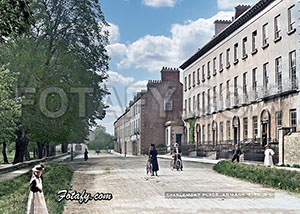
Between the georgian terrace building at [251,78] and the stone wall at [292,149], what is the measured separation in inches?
66.4

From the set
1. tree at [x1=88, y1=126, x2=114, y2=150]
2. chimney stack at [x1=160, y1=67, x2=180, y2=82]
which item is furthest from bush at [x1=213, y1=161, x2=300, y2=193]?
tree at [x1=88, y1=126, x2=114, y2=150]

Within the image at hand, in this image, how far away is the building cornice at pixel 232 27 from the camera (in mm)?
35241

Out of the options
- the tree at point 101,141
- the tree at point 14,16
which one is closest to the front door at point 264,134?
the tree at point 14,16

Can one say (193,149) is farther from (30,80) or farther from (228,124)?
(30,80)

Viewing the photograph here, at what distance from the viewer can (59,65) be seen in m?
33.2

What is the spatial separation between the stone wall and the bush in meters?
4.29

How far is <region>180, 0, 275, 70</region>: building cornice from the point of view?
116 ft

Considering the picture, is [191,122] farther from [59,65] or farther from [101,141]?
[101,141]

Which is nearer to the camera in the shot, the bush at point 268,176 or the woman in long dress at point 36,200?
the woman in long dress at point 36,200

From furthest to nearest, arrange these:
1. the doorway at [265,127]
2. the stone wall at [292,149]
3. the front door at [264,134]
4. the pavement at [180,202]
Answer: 1. the front door at [264,134]
2. the doorway at [265,127]
3. the stone wall at [292,149]
4. the pavement at [180,202]

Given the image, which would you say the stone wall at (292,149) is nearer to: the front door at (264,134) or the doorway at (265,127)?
the doorway at (265,127)

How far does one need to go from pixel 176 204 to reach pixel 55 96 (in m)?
18.3

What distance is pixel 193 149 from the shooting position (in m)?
51.8

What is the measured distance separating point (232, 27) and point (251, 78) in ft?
22.1
